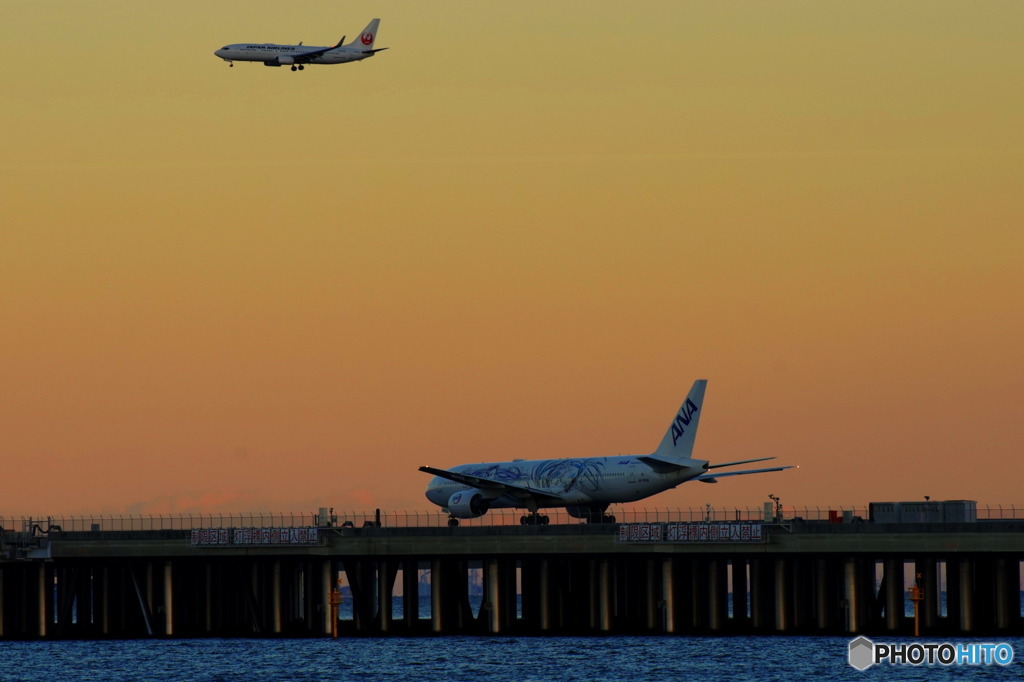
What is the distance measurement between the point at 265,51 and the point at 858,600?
67764mm

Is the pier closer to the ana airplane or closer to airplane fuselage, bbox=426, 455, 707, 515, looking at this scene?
airplane fuselage, bbox=426, 455, 707, 515

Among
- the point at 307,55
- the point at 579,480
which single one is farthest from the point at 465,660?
the point at 307,55

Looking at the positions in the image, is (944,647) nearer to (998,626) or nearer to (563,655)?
(998,626)

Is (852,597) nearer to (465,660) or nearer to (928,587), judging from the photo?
(928,587)

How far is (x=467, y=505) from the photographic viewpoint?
139m

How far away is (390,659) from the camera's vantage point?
370ft

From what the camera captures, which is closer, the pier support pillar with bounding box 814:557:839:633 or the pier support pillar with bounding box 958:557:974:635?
the pier support pillar with bounding box 958:557:974:635

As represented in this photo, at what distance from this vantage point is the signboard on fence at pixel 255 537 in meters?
122

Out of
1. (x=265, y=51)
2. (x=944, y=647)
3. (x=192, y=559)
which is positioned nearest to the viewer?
(x=944, y=647)

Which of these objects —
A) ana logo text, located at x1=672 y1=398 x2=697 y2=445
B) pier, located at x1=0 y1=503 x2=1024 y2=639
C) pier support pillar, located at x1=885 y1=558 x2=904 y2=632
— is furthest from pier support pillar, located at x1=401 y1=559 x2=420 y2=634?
pier support pillar, located at x1=885 y1=558 x2=904 y2=632

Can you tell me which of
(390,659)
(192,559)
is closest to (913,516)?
(390,659)

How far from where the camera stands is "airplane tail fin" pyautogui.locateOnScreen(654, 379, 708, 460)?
446 ft

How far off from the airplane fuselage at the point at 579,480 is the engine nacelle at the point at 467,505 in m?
0.19

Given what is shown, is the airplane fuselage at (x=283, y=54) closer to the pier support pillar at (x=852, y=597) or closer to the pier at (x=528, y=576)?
the pier at (x=528, y=576)
